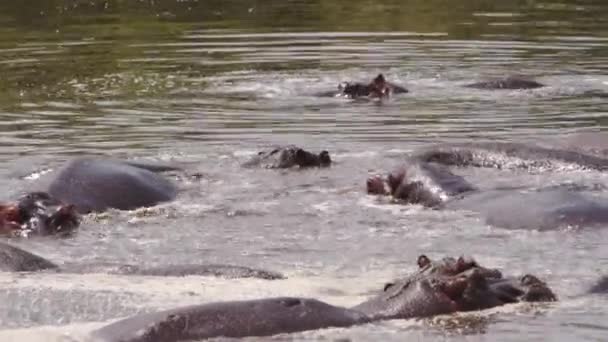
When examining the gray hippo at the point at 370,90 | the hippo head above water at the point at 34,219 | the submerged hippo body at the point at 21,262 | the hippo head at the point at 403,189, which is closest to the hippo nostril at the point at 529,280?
the submerged hippo body at the point at 21,262

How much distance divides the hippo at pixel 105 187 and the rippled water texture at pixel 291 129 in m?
0.13

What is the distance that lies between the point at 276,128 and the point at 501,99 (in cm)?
230

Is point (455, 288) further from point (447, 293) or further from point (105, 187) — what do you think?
point (105, 187)

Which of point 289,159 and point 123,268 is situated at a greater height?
point 123,268

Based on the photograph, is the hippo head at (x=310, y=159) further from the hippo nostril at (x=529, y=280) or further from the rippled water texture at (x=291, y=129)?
the hippo nostril at (x=529, y=280)

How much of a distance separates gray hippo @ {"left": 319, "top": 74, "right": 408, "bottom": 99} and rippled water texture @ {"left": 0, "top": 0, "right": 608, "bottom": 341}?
177mm

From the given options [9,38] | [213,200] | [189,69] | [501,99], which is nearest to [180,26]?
[9,38]

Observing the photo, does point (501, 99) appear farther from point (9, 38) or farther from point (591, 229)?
point (9, 38)

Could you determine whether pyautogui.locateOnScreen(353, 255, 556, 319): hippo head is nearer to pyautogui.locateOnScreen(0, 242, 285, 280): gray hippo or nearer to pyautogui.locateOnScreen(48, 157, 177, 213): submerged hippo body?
pyautogui.locateOnScreen(0, 242, 285, 280): gray hippo

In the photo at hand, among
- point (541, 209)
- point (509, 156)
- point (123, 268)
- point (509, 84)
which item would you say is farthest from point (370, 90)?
point (123, 268)

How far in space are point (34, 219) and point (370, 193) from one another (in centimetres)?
208

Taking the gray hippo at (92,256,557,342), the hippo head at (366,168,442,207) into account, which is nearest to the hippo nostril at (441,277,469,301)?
the gray hippo at (92,256,557,342)

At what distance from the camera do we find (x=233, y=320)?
681cm

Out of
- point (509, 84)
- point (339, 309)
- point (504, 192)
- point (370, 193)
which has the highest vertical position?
point (339, 309)
